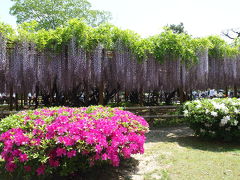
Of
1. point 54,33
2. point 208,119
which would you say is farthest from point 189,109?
point 54,33

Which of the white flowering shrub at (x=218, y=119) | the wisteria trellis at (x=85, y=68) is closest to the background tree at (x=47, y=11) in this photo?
the wisteria trellis at (x=85, y=68)

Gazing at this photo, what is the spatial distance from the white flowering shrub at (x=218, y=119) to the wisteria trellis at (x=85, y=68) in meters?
3.29

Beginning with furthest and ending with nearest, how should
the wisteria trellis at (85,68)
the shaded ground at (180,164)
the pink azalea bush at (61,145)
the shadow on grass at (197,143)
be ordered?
the wisteria trellis at (85,68) < the shadow on grass at (197,143) < the shaded ground at (180,164) < the pink azalea bush at (61,145)

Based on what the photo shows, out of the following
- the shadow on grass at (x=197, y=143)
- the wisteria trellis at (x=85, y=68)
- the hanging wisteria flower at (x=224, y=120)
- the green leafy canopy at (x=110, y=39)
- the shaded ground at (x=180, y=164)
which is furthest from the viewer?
the wisteria trellis at (x=85, y=68)

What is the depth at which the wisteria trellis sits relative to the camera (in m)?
7.85

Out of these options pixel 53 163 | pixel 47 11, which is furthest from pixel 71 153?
pixel 47 11

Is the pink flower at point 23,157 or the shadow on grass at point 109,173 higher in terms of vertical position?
the pink flower at point 23,157

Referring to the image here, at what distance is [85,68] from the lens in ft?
26.6

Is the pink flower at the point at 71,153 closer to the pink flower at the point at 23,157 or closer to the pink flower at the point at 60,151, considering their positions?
the pink flower at the point at 60,151

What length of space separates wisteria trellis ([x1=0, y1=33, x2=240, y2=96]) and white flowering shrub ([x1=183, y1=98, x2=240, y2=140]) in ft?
10.8

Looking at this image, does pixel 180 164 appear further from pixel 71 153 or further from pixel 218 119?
pixel 71 153

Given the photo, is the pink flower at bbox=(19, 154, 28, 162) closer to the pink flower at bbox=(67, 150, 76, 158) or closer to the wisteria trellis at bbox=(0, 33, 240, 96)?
the pink flower at bbox=(67, 150, 76, 158)

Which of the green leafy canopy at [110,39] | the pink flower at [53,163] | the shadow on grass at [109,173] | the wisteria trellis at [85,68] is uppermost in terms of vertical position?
the green leafy canopy at [110,39]

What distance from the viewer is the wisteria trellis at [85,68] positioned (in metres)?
7.85
